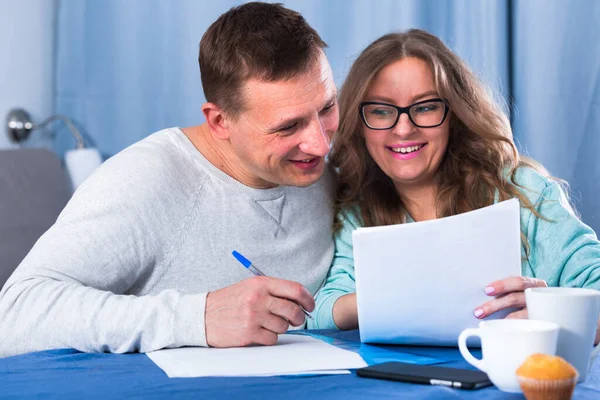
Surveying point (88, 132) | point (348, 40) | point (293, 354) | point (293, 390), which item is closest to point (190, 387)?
point (293, 390)

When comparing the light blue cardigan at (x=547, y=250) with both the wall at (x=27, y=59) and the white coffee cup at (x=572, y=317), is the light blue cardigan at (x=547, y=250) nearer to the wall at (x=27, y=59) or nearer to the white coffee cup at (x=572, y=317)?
the white coffee cup at (x=572, y=317)

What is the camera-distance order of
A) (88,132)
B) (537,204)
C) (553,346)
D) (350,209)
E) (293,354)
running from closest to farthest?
(553,346) → (293,354) → (537,204) → (350,209) → (88,132)

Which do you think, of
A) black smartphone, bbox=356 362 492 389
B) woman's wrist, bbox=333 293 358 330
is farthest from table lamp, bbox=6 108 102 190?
black smartphone, bbox=356 362 492 389

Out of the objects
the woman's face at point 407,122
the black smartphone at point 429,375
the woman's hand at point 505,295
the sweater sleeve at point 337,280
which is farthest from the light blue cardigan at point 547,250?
the black smartphone at point 429,375

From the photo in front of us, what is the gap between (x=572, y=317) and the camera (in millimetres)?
893

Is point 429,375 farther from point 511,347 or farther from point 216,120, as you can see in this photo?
point 216,120

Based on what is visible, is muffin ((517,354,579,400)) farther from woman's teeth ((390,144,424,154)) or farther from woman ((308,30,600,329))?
woman's teeth ((390,144,424,154))

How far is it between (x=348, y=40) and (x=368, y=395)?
5.62ft

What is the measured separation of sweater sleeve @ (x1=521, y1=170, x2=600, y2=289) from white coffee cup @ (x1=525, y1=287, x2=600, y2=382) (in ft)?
1.56

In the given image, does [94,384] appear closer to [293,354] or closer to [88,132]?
[293,354]

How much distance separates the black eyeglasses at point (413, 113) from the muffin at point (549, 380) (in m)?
0.88

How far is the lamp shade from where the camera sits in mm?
2564

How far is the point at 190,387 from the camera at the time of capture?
88 centimetres

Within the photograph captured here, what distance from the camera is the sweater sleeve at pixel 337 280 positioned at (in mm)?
1460
